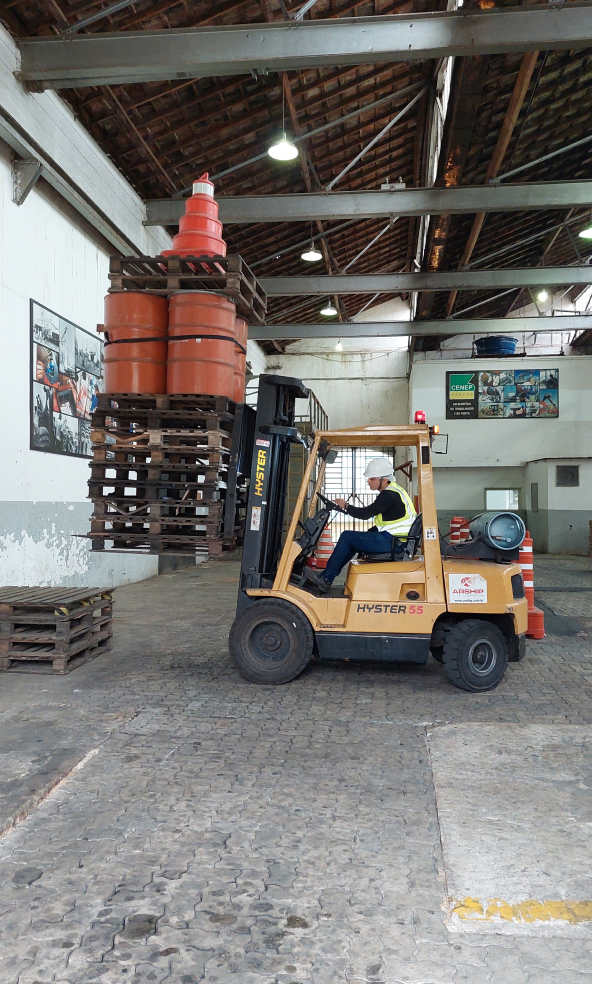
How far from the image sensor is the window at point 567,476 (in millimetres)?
21328

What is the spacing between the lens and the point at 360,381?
26188 mm

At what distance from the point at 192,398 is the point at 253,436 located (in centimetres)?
79

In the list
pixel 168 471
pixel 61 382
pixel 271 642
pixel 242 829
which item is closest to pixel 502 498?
pixel 61 382

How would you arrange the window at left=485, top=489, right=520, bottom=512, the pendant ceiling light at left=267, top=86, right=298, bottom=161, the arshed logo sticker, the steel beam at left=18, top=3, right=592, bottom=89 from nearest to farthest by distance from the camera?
the arshed logo sticker
the steel beam at left=18, top=3, right=592, bottom=89
the pendant ceiling light at left=267, top=86, right=298, bottom=161
the window at left=485, top=489, right=520, bottom=512

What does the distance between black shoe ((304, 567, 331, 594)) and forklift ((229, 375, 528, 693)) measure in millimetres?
55

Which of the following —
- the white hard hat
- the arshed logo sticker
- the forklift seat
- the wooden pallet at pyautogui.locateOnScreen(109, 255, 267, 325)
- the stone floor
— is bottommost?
the stone floor

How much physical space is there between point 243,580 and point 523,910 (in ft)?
11.9

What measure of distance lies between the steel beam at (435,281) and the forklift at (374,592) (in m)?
10.4

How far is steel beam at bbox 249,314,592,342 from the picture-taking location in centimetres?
1928

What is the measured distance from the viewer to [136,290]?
18.5ft

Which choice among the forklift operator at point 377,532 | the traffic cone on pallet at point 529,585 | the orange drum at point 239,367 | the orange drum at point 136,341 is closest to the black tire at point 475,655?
the forklift operator at point 377,532

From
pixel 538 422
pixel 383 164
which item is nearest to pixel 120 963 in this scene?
pixel 383 164

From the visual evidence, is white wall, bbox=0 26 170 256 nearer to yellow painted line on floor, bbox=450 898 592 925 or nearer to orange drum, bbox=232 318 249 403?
orange drum, bbox=232 318 249 403

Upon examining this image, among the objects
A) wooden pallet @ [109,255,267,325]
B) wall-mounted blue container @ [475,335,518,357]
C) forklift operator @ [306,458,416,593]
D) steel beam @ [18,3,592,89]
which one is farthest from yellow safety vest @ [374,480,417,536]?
wall-mounted blue container @ [475,335,518,357]
